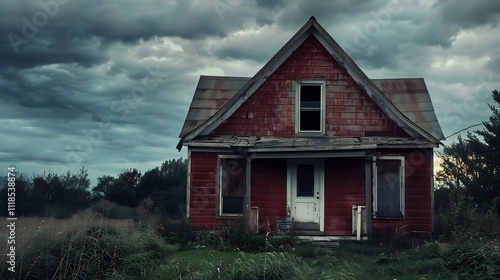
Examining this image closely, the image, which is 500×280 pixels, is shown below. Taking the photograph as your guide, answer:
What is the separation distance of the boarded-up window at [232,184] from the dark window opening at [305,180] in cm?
171

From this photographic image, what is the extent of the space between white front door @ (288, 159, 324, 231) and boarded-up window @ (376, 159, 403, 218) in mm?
1870

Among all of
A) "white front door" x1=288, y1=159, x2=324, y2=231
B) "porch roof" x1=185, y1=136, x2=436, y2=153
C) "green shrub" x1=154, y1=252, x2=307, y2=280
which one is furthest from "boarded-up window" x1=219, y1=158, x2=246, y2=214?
"green shrub" x1=154, y1=252, x2=307, y2=280

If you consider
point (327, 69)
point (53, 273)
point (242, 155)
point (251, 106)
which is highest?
point (327, 69)

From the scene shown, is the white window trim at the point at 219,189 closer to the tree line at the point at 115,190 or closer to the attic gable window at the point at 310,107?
the attic gable window at the point at 310,107

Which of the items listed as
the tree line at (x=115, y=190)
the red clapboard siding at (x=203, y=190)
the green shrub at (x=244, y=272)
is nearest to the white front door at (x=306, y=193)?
the red clapboard siding at (x=203, y=190)

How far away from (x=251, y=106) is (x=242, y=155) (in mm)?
1571

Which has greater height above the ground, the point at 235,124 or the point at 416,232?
the point at 235,124

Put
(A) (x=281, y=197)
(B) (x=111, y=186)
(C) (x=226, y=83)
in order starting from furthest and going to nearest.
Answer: (B) (x=111, y=186) < (C) (x=226, y=83) < (A) (x=281, y=197)

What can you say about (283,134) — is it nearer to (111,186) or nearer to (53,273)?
(53,273)

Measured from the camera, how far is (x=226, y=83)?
68.3ft

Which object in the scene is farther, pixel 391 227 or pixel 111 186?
pixel 111 186

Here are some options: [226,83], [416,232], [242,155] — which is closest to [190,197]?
[242,155]

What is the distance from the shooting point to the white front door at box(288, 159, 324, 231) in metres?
17.3

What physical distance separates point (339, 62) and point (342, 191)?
4003 millimetres
